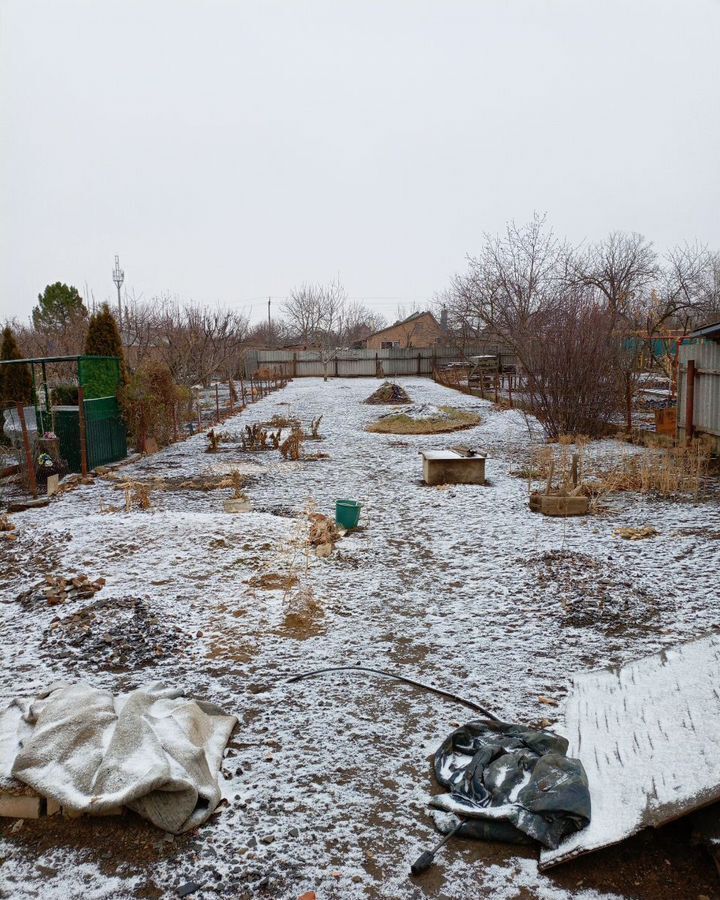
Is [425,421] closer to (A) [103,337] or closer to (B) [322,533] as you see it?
(A) [103,337]

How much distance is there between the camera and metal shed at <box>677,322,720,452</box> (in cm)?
1063

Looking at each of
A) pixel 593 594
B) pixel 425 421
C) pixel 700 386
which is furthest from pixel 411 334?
pixel 593 594

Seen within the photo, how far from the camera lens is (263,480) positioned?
10961 mm

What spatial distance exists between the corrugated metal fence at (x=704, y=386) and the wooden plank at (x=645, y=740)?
790 cm

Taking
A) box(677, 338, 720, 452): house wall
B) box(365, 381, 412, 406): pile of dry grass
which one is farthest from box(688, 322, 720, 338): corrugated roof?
box(365, 381, 412, 406): pile of dry grass

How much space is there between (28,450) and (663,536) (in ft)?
27.7

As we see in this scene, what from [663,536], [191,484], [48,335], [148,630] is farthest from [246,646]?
[48,335]

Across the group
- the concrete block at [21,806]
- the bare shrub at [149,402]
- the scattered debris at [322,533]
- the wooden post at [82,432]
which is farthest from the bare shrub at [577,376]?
the concrete block at [21,806]

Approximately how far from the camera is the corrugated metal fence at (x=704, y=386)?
1064 cm

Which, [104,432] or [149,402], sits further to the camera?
[149,402]

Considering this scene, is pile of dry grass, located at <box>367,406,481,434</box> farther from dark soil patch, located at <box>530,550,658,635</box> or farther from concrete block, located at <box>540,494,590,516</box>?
dark soil patch, located at <box>530,550,658,635</box>

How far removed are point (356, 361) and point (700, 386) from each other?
118ft

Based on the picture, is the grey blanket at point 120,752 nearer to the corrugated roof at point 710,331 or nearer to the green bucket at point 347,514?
the green bucket at point 347,514

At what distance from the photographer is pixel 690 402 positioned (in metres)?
11.3
